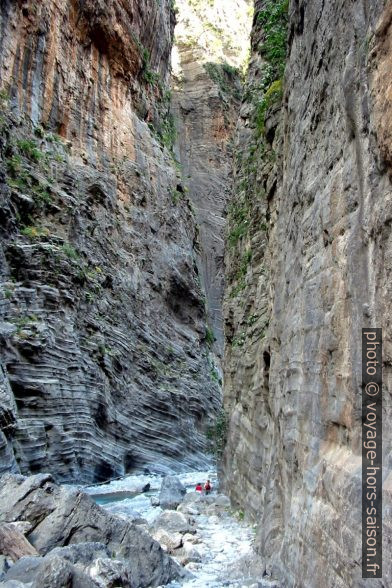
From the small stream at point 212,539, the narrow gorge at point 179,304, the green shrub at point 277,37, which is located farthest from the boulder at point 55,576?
the green shrub at point 277,37

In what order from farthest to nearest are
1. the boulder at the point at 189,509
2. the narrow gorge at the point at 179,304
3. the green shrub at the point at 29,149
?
1. the green shrub at the point at 29,149
2. the boulder at the point at 189,509
3. the narrow gorge at the point at 179,304

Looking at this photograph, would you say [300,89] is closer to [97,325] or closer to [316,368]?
[316,368]

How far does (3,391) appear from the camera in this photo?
15.3 metres

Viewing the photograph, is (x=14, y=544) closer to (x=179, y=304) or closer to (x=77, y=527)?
(x=77, y=527)

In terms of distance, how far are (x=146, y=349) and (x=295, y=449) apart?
18102mm

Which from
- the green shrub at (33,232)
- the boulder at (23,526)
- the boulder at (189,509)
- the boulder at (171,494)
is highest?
the green shrub at (33,232)

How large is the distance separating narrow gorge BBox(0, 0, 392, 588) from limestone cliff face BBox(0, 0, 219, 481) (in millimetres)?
108

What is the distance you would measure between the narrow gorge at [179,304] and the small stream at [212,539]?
68mm

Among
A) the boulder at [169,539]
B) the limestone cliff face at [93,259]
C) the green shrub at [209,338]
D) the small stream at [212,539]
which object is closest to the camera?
the small stream at [212,539]

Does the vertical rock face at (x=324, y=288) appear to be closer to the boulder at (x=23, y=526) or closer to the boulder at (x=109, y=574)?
the boulder at (x=109, y=574)

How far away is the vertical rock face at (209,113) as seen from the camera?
1624 inches

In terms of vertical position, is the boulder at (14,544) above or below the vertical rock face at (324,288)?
below

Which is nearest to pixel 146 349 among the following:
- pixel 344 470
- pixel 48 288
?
pixel 48 288

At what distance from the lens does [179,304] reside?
29984mm
